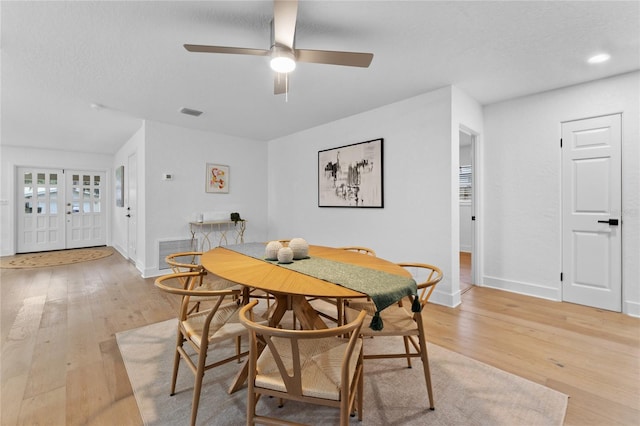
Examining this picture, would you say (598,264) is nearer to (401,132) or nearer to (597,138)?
(597,138)

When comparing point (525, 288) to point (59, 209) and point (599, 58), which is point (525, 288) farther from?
point (59, 209)

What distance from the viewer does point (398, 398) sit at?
164 cm

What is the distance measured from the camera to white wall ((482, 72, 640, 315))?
2.79 m

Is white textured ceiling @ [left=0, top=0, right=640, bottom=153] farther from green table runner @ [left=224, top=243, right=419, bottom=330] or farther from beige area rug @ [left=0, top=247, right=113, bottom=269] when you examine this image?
beige area rug @ [left=0, top=247, right=113, bottom=269]

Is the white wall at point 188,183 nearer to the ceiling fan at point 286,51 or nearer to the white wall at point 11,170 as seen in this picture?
the ceiling fan at point 286,51

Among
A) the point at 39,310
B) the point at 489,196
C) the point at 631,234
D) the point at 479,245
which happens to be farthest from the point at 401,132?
the point at 39,310

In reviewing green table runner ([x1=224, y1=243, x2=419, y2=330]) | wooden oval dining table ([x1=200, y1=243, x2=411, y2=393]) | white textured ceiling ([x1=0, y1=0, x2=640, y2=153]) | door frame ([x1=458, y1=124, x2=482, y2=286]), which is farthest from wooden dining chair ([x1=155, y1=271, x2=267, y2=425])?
door frame ([x1=458, y1=124, x2=482, y2=286])

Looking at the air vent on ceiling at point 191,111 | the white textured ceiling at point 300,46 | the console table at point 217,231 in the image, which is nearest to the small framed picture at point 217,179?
the console table at point 217,231

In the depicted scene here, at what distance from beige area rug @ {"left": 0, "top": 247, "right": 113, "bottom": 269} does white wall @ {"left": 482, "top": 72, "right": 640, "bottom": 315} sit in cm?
706

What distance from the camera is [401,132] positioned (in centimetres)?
349

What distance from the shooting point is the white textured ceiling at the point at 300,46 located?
6.11ft

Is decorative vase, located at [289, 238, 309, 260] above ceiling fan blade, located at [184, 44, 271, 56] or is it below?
below

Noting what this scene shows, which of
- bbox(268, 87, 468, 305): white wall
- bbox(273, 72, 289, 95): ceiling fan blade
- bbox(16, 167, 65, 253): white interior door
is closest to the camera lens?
bbox(273, 72, 289, 95): ceiling fan blade

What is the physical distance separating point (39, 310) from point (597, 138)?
6.10 meters
